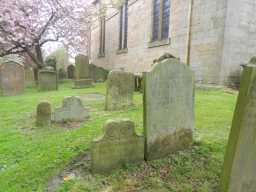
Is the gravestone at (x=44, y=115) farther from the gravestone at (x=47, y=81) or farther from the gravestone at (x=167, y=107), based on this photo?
the gravestone at (x=47, y=81)

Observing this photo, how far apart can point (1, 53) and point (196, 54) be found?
498 inches

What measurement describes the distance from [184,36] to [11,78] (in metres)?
8.21

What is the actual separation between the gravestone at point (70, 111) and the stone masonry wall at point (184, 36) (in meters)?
5.98

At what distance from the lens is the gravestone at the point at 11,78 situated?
9953 millimetres

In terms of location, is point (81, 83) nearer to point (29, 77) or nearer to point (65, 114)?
point (29, 77)

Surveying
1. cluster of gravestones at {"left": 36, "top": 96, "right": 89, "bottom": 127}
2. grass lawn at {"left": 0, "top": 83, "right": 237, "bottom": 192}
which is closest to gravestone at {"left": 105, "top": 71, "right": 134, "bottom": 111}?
cluster of gravestones at {"left": 36, "top": 96, "right": 89, "bottom": 127}

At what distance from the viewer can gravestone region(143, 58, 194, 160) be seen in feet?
9.87

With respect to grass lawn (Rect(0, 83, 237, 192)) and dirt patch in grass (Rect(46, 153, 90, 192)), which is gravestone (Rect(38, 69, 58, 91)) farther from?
dirt patch in grass (Rect(46, 153, 90, 192))

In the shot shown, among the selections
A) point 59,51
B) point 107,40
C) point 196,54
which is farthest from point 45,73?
point 59,51

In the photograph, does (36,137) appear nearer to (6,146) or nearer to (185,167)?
Answer: (6,146)

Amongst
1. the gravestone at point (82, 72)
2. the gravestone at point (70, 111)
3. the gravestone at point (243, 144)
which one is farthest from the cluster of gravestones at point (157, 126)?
the gravestone at point (82, 72)

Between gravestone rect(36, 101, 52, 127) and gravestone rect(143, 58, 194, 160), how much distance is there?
2345 mm

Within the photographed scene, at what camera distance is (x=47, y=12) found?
47.7 ft

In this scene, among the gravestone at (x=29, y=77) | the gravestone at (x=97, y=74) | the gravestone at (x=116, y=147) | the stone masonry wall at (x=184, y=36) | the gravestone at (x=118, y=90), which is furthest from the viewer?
the gravestone at (x=97, y=74)
